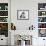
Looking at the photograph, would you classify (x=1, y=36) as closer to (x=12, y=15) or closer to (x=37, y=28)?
(x=12, y=15)

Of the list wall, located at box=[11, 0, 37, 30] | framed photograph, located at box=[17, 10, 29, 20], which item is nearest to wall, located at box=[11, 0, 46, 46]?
wall, located at box=[11, 0, 37, 30]

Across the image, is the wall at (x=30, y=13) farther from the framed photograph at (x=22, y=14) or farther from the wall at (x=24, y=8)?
the framed photograph at (x=22, y=14)

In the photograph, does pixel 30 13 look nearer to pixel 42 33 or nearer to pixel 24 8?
pixel 24 8

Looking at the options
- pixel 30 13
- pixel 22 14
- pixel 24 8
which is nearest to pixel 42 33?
pixel 30 13

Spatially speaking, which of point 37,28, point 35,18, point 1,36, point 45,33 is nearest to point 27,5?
point 35,18

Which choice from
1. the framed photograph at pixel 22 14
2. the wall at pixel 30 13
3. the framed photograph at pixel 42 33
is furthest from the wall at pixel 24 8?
the framed photograph at pixel 42 33

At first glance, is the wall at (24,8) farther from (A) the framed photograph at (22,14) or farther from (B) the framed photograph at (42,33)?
(B) the framed photograph at (42,33)

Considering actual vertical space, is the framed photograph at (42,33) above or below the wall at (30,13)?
below

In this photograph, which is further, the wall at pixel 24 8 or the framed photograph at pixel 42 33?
the framed photograph at pixel 42 33

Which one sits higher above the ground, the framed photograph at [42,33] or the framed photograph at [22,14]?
the framed photograph at [22,14]

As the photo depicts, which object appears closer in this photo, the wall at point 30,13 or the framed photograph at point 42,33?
the wall at point 30,13

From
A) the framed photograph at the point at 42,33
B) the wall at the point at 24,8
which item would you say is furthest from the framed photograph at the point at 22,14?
the framed photograph at the point at 42,33

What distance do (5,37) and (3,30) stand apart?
0.40 m

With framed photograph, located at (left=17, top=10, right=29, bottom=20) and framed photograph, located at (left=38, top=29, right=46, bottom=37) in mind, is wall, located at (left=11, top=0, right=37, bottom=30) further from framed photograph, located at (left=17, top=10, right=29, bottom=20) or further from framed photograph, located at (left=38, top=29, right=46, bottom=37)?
framed photograph, located at (left=38, top=29, right=46, bottom=37)
